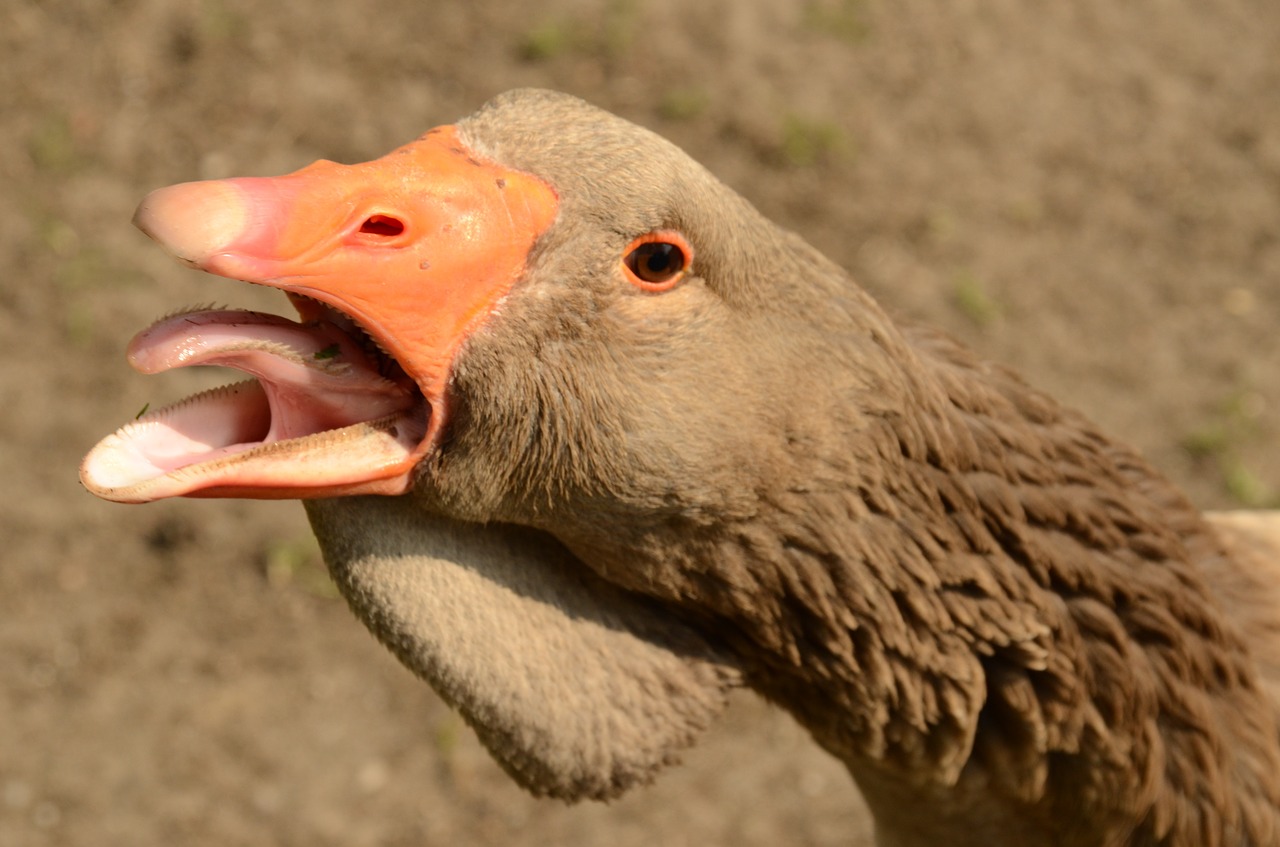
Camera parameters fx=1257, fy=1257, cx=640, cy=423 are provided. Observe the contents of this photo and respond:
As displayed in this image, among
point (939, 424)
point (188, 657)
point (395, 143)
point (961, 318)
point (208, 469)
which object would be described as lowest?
point (188, 657)

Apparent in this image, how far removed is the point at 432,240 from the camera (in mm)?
2043

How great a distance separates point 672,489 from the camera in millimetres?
2279


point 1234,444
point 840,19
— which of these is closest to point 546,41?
point 840,19

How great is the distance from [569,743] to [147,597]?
4.16m

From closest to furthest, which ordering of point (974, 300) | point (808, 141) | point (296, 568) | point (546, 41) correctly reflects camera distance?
point (296, 568) → point (974, 300) → point (808, 141) → point (546, 41)

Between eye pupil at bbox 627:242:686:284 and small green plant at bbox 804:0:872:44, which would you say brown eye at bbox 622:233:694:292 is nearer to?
eye pupil at bbox 627:242:686:284

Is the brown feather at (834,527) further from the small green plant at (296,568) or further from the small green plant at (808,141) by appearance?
the small green plant at (808,141)

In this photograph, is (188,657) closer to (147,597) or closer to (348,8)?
(147,597)

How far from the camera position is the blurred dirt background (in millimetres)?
5648

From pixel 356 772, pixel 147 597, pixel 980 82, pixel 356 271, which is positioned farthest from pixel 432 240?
pixel 980 82

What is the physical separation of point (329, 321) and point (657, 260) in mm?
591

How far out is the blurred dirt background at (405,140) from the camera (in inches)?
222

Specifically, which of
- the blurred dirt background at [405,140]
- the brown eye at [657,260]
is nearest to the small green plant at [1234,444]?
the blurred dirt background at [405,140]

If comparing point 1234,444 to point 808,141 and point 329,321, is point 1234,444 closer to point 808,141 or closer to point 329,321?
point 808,141
